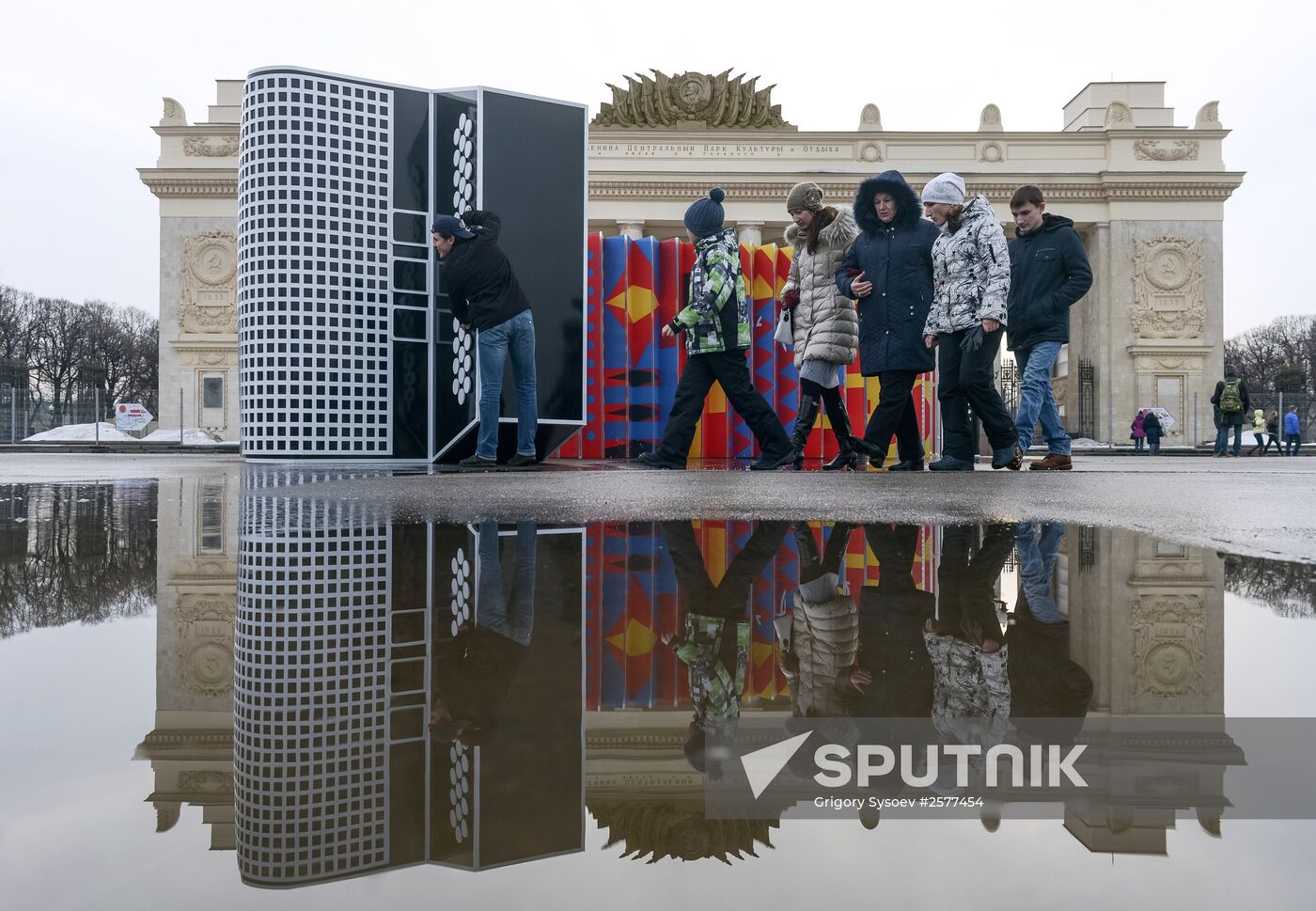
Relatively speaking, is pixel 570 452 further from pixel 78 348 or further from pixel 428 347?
pixel 78 348

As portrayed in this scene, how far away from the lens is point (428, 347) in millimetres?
6914

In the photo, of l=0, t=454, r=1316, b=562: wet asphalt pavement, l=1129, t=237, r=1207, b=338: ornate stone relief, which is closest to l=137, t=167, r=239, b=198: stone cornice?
l=0, t=454, r=1316, b=562: wet asphalt pavement

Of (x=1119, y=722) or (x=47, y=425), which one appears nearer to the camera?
(x=1119, y=722)

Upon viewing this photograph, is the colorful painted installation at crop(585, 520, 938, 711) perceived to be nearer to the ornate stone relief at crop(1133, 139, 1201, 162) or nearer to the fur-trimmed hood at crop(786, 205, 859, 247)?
the fur-trimmed hood at crop(786, 205, 859, 247)

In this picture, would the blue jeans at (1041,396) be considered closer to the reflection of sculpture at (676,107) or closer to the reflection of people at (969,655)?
the reflection of people at (969,655)

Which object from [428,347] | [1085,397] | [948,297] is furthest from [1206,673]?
[1085,397]

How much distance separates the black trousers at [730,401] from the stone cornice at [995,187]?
25713mm

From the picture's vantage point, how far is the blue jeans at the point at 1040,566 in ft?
4.79

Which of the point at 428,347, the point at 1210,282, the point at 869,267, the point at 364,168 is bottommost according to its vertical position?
the point at 428,347

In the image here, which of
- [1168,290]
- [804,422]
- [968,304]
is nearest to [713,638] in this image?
[968,304]

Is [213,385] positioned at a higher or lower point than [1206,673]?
higher

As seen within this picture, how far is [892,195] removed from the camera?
605 centimetres

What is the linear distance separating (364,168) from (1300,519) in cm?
584

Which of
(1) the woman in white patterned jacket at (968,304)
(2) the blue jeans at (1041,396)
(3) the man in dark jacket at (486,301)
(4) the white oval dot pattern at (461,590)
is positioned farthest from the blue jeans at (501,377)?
(4) the white oval dot pattern at (461,590)
